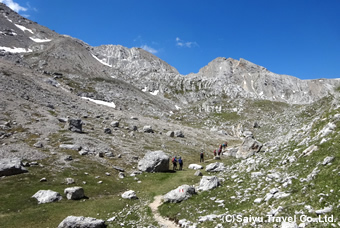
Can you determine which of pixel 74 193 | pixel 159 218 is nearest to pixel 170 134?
pixel 74 193

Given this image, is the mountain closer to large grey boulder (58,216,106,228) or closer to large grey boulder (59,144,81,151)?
large grey boulder (59,144,81,151)

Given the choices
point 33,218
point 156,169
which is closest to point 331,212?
point 33,218

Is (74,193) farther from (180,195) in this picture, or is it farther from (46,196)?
(180,195)

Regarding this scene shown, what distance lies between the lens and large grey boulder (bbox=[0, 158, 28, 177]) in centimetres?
3538

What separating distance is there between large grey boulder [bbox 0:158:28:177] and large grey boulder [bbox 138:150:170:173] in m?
20.8

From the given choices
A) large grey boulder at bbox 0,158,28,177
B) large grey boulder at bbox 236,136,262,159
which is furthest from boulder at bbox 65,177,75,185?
large grey boulder at bbox 236,136,262,159

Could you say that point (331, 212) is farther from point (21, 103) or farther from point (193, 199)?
point (21, 103)

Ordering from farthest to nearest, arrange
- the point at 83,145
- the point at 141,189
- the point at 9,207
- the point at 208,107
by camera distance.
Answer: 1. the point at 208,107
2. the point at 83,145
3. the point at 141,189
4. the point at 9,207

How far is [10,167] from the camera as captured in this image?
Answer: 35.7 meters

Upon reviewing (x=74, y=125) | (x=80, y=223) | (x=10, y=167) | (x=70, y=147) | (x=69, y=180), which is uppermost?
(x=74, y=125)

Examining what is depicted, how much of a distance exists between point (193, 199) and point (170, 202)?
9.43 feet

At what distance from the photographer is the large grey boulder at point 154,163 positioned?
4609 cm

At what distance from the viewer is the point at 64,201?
29.5m

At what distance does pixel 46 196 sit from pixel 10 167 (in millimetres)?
11404
